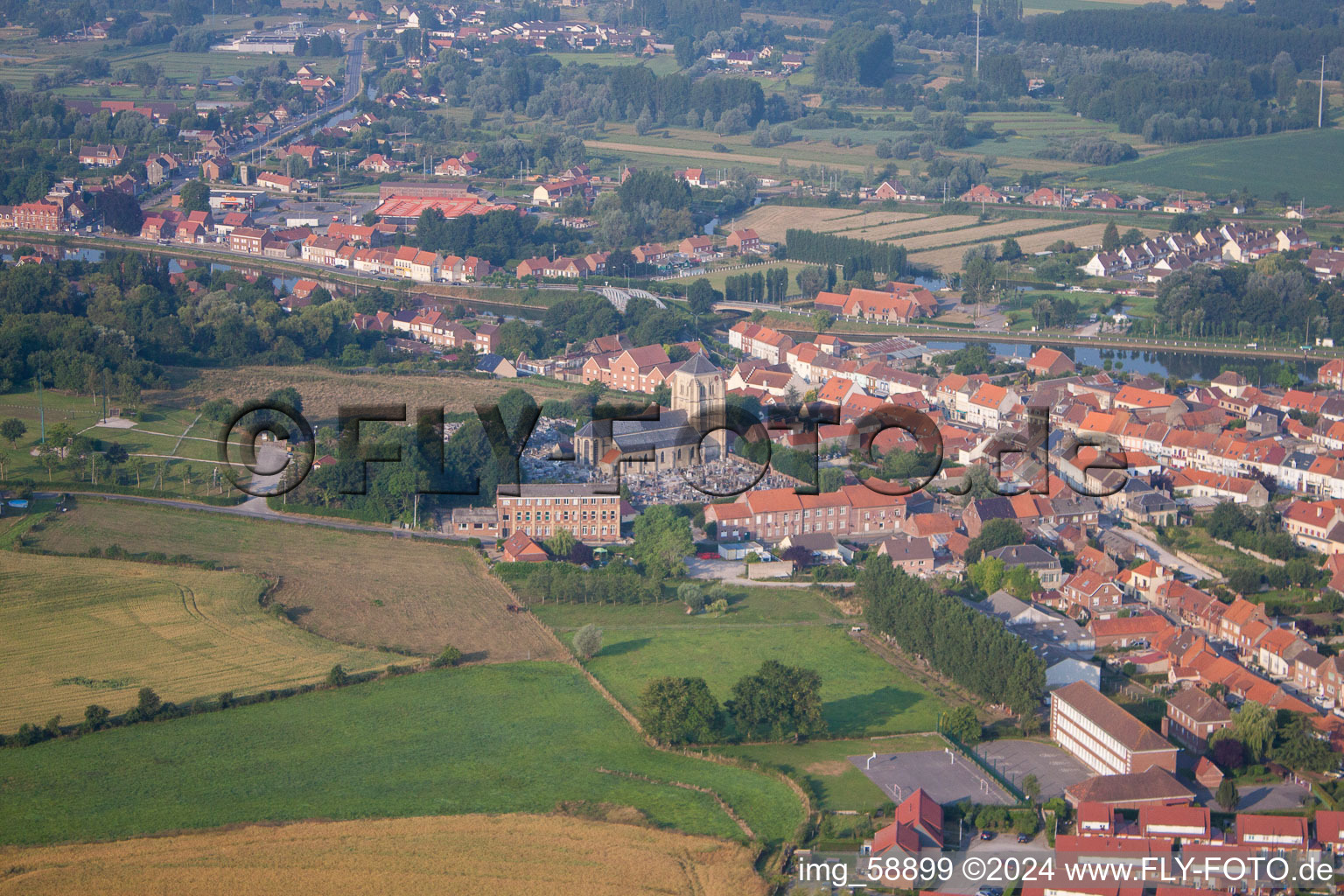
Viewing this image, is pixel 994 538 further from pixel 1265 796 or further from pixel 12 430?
pixel 12 430

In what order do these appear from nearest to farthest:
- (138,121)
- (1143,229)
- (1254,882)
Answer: (1254,882) → (1143,229) → (138,121)

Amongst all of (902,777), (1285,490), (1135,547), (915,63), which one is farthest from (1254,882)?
(915,63)

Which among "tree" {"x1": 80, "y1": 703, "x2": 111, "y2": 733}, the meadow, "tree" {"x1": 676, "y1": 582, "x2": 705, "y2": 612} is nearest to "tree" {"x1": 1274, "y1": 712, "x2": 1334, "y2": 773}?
"tree" {"x1": 676, "y1": 582, "x2": 705, "y2": 612}

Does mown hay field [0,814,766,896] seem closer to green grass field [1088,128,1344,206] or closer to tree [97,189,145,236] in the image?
tree [97,189,145,236]

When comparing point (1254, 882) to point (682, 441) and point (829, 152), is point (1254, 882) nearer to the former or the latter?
point (682, 441)

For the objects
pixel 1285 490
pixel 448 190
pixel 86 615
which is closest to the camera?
pixel 86 615

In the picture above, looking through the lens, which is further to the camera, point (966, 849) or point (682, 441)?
point (682, 441)
